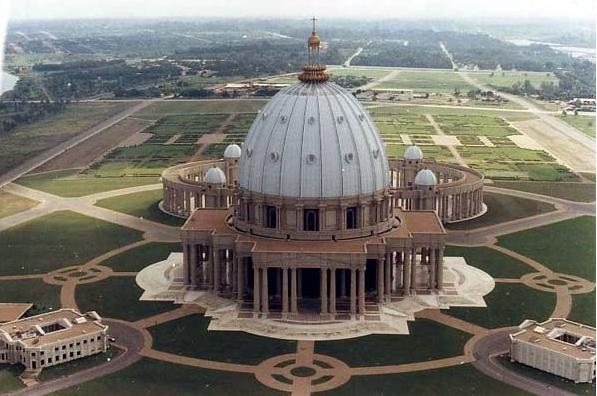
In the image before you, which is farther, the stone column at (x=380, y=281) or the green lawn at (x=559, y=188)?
the green lawn at (x=559, y=188)

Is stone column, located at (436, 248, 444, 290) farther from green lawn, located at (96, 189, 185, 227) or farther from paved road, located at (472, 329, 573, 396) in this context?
green lawn, located at (96, 189, 185, 227)

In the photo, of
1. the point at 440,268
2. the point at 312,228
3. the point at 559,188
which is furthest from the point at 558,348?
the point at 559,188

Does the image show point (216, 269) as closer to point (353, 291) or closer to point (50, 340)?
point (353, 291)

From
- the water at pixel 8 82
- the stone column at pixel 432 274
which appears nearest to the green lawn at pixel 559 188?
the stone column at pixel 432 274

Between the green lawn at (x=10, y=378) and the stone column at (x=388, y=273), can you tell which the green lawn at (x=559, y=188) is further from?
the green lawn at (x=10, y=378)

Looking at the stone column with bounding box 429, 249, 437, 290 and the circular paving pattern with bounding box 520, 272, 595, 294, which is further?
the circular paving pattern with bounding box 520, 272, 595, 294

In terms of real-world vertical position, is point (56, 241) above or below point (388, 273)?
below

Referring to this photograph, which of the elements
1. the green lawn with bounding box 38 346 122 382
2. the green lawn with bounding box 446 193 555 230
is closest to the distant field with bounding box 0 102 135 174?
the green lawn with bounding box 38 346 122 382
